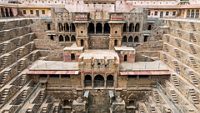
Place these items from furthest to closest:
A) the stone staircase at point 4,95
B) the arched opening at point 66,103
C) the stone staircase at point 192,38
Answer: the arched opening at point 66,103
the stone staircase at point 192,38
the stone staircase at point 4,95

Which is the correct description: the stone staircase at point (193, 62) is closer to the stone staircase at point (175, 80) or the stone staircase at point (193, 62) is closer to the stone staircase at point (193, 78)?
the stone staircase at point (193, 78)

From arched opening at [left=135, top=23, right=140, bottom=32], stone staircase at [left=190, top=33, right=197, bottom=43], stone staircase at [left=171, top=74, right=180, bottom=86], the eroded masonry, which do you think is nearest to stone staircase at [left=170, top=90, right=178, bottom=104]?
the eroded masonry

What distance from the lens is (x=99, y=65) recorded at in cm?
2477

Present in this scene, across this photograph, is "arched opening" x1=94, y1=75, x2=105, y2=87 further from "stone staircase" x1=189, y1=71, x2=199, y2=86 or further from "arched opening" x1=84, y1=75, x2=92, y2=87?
"stone staircase" x1=189, y1=71, x2=199, y2=86

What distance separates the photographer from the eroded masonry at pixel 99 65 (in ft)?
68.9

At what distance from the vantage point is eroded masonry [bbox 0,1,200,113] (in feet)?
68.9

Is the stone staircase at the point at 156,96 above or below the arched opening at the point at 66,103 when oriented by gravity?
above

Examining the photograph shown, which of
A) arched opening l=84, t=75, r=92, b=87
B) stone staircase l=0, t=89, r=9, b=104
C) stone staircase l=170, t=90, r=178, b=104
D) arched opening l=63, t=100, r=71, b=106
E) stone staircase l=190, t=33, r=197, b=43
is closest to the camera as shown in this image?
stone staircase l=0, t=89, r=9, b=104

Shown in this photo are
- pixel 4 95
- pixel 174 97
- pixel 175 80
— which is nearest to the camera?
pixel 4 95

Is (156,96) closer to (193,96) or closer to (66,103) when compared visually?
(193,96)

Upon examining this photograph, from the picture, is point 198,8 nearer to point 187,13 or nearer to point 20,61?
point 187,13

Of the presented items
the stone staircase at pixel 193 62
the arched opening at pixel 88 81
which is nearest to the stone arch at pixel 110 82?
the arched opening at pixel 88 81

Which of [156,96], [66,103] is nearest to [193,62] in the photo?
Result: [156,96]

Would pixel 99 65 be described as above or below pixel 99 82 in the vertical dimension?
above
